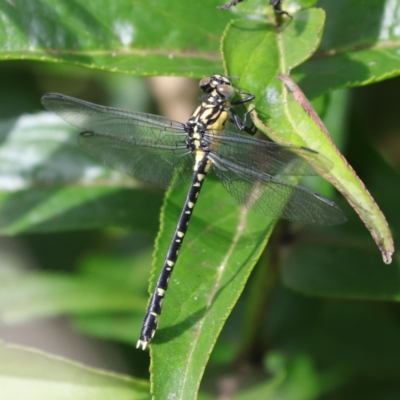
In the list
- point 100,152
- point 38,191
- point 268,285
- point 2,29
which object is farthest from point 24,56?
point 268,285

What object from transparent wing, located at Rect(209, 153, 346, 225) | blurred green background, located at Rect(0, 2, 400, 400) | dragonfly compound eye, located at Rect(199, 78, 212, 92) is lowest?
blurred green background, located at Rect(0, 2, 400, 400)

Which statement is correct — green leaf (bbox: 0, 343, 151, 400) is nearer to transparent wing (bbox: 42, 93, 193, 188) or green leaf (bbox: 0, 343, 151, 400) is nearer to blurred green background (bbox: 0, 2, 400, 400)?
blurred green background (bbox: 0, 2, 400, 400)

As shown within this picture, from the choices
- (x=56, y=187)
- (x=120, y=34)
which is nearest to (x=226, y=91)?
(x=120, y=34)

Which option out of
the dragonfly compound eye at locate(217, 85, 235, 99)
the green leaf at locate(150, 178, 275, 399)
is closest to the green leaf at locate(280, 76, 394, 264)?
the green leaf at locate(150, 178, 275, 399)

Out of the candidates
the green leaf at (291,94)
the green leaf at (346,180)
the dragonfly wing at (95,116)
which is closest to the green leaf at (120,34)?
the green leaf at (291,94)

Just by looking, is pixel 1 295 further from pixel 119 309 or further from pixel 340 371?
pixel 340 371

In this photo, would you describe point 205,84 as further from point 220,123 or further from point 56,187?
point 56,187
